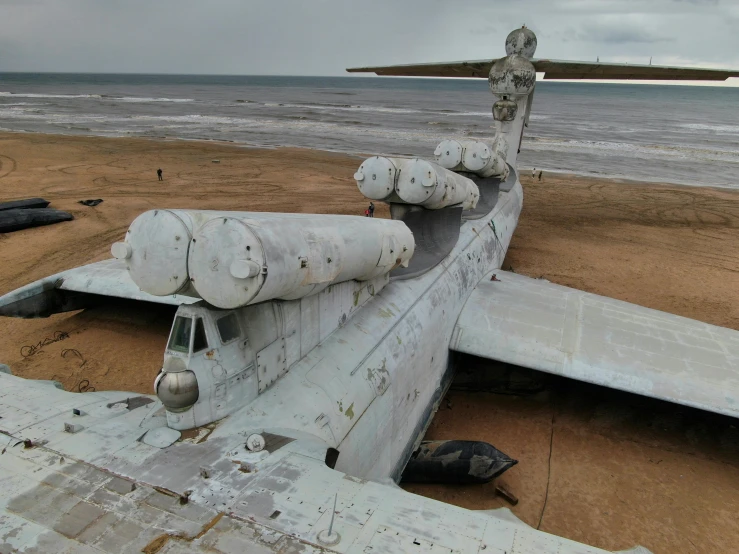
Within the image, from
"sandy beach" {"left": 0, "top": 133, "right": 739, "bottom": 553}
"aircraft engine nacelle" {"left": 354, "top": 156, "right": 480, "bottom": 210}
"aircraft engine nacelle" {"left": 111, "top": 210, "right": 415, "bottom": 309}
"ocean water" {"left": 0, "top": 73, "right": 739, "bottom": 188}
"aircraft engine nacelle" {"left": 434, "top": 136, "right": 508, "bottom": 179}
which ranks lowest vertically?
"sandy beach" {"left": 0, "top": 133, "right": 739, "bottom": 553}

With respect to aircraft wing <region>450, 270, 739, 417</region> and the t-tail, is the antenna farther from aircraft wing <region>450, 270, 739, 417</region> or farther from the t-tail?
the t-tail

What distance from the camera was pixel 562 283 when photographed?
15602mm

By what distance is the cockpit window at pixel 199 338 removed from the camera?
179 inches

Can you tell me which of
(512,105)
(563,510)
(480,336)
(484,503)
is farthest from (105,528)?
(512,105)

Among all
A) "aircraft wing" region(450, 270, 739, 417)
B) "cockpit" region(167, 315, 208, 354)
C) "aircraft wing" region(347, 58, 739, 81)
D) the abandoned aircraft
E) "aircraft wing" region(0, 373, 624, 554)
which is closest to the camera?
"aircraft wing" region(0, 373, 624, 554)

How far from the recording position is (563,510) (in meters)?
7.16

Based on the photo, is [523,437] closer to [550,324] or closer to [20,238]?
[550,324]

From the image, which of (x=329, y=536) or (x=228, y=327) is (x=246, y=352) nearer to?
(x=228, y=327)

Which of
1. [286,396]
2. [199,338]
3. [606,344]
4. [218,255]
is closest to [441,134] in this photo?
[606,344]

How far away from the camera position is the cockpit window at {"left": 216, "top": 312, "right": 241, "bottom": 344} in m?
4.67

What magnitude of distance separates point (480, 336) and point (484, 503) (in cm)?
310

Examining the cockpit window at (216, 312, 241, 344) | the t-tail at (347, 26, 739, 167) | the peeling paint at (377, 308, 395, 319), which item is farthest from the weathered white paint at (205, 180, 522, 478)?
the t-tail at (347, 26, 739, 167)

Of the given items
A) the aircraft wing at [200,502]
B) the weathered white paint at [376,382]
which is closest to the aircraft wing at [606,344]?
the weathered white paint at [376,382]

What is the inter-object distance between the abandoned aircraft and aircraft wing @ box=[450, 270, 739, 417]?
0.04 meters
